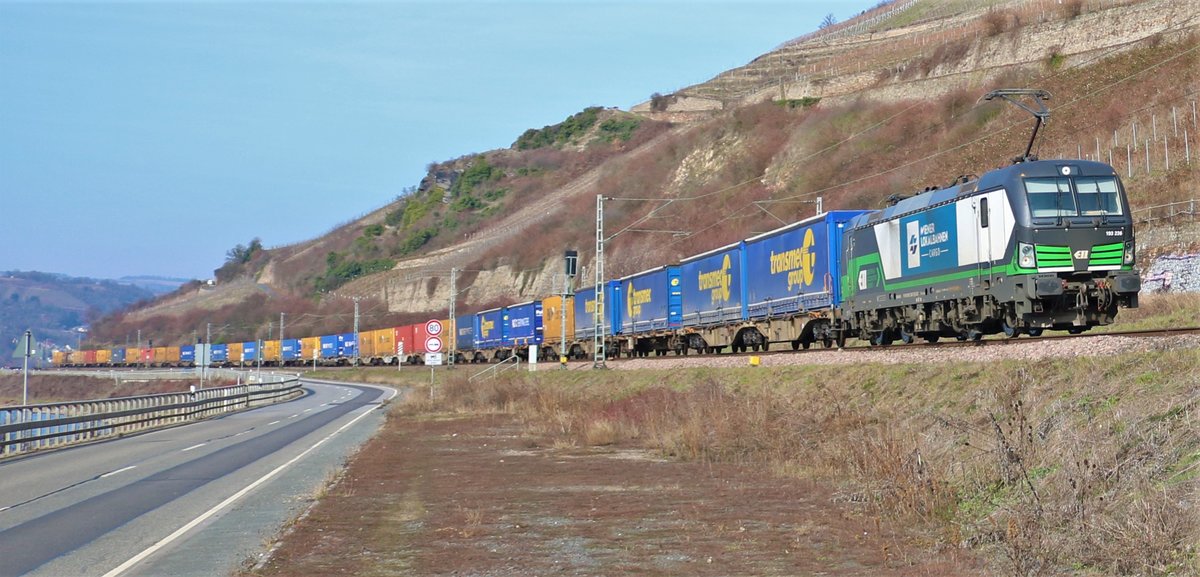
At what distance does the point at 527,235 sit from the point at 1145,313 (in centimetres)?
10488

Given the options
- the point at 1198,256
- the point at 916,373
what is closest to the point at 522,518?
the point at 916,373

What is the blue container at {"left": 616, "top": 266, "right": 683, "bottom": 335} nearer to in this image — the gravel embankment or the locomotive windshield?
the gravel embankment

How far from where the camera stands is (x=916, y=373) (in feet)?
64.6

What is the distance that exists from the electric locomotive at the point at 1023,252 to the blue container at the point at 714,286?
1285cm

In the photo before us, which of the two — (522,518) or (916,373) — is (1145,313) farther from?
(522,518)

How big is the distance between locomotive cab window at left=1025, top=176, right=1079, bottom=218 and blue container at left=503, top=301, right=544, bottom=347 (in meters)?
46.5

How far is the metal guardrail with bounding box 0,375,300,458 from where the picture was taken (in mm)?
27438

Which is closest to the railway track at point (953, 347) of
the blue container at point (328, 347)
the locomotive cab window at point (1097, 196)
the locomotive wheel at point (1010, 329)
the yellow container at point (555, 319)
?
the locomotive wheel at point (1010, 329)

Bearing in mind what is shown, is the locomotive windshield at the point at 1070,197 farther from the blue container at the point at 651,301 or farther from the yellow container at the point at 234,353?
the yellow container at the point at 234,353

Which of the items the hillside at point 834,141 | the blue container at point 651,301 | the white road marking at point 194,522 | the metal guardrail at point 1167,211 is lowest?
the white road marking at point 194,522

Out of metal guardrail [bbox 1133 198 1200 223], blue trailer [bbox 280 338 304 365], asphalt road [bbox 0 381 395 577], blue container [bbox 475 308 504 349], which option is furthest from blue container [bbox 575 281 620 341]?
blue trailer [bbox 280 338 304 365]

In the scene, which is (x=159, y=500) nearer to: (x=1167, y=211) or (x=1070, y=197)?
(x=1070, y=197)

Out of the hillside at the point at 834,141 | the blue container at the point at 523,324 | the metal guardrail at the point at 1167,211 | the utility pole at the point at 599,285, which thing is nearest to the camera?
the metal guardrail at the point at 1167,211

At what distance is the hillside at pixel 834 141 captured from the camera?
61.1 metres
